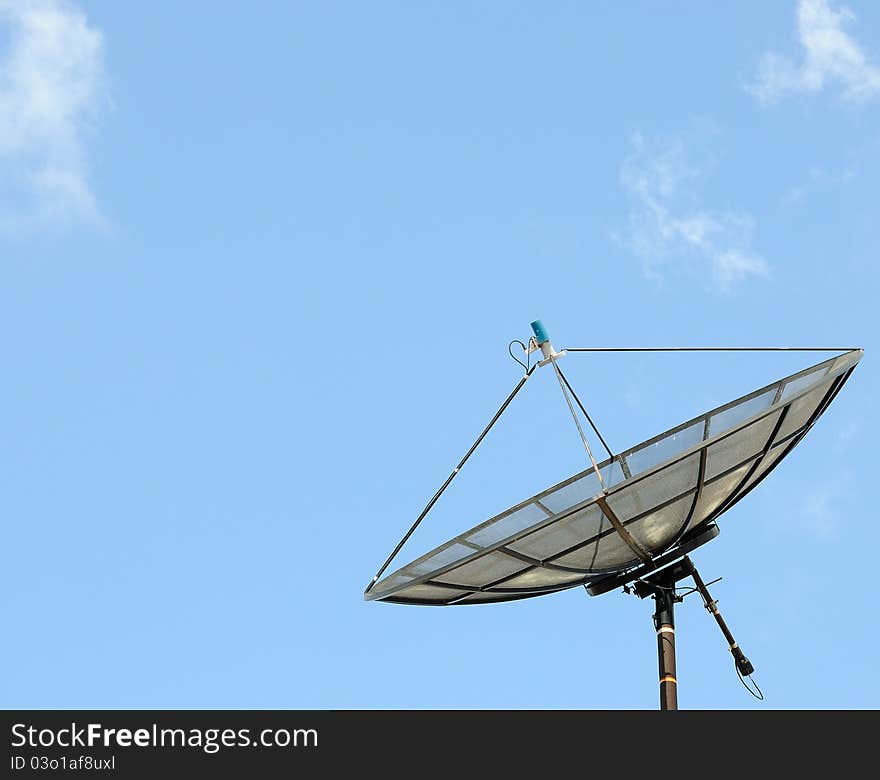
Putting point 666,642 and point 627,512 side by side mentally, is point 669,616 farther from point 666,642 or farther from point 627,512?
point 627,512

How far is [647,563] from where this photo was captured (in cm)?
1708

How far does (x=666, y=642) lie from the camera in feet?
53.5

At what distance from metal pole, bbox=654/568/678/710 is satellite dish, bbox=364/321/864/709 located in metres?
0.02

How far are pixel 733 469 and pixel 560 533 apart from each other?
108 inches

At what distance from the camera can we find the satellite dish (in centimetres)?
1559

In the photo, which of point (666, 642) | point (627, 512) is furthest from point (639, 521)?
point (666, 642)

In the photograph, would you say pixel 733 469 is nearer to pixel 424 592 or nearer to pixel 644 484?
pixel 644 484

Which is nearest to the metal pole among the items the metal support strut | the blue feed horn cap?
the metal support strut

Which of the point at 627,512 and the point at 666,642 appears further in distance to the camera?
the point at 666,642

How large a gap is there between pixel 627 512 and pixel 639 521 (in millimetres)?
458

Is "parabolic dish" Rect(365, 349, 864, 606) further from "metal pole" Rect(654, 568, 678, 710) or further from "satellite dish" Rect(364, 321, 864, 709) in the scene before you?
"metal pole" Rect(654, 568, 678, 710)
